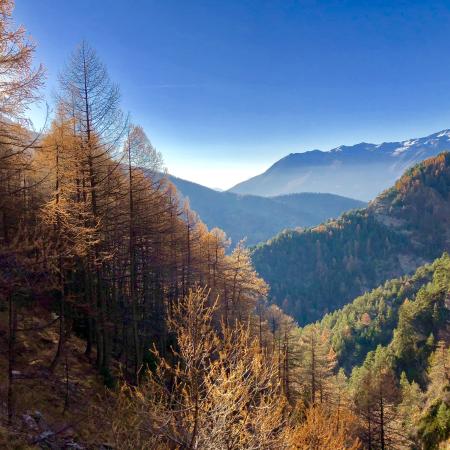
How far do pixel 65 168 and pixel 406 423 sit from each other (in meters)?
42.6

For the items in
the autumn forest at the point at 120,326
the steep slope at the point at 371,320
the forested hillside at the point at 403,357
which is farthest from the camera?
the steep slope at the point at 371,320

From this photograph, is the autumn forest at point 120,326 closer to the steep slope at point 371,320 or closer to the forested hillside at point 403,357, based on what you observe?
the forested hillside at point 403,357

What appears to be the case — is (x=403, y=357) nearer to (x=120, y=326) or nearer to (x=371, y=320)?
(x=371, y=320)

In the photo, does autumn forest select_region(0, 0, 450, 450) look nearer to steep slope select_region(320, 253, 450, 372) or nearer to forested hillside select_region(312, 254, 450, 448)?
forested hillside select_region(312, 254, 450, 448)

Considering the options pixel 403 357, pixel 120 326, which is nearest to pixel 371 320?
pixel 403 357

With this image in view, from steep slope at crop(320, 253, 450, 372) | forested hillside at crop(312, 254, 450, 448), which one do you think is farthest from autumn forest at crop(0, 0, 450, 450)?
steep slope at crop(320, 253, 450, 372)

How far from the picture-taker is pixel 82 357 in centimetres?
1662

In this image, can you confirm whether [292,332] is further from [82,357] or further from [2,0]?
[2,0]

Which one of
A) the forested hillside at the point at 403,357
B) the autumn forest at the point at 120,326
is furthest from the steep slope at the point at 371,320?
the autumn forest at the point at 120,326

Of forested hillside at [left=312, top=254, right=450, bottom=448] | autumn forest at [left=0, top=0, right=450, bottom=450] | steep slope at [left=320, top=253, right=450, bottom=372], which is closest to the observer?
autumn forest at [left=0, top=0, right=450, bottom=450]

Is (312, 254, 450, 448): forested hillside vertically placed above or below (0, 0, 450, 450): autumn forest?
below

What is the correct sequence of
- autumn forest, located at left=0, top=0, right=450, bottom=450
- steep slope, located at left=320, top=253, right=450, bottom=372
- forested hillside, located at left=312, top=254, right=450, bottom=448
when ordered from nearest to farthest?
autumn forest, located at left=0, top=0, right=450, bottom=450 → forested hillside, located at left=312, top=254, right=450, bottom=448 → steep slope, located at left=320, top=253, right=450, bottom=372

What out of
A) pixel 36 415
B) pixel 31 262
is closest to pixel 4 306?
pixel 36 415

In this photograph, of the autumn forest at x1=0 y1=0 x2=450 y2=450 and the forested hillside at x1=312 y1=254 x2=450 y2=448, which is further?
the forested hillside at x1=312 y1=254 x2=450 y2=448
